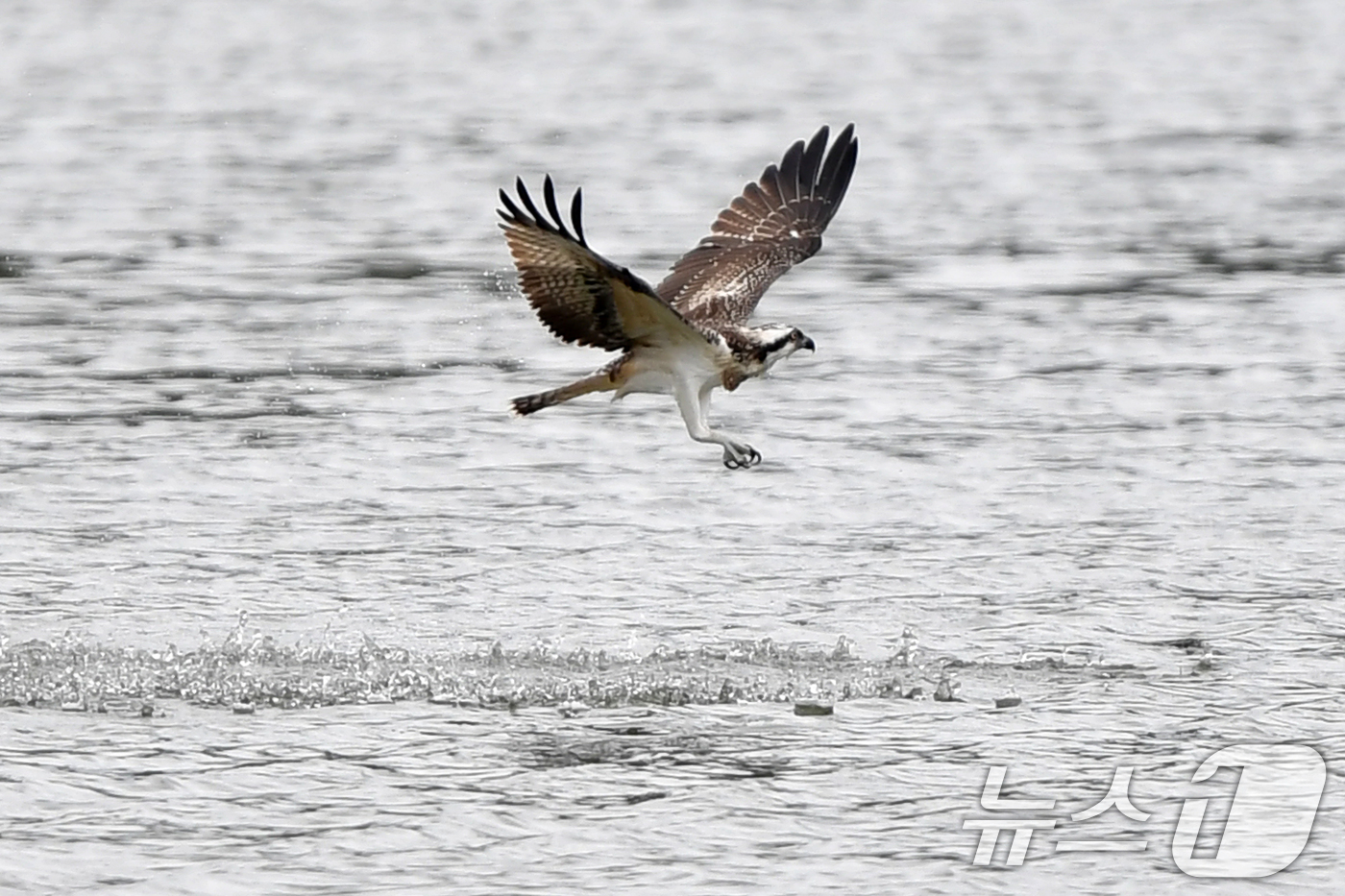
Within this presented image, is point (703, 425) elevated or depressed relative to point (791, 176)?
depressed

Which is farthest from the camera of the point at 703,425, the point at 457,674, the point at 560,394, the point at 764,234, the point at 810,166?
the point at 810,166

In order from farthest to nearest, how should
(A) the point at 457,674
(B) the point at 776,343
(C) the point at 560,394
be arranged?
(B) the point at 776,343 < (C) the point at 560,394 < (A) the point at 457,674

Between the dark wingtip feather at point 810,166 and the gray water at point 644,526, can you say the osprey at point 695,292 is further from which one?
the gray water at point 644,526

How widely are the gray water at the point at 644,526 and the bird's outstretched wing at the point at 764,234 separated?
1.09 metres

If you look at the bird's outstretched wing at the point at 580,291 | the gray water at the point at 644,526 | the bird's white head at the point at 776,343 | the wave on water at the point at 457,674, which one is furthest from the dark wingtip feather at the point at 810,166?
the wave on water at the point at 457,674

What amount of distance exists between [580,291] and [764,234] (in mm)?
2296

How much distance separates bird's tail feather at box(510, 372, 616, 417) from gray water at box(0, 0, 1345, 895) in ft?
2.70

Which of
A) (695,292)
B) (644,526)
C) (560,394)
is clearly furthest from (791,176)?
(560,394)

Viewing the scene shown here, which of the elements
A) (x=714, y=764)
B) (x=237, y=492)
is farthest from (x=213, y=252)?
(x=714, y=764)

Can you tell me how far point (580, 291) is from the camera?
9.20 meters

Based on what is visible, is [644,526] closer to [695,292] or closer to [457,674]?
[695,292]

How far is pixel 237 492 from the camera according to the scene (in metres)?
11.7

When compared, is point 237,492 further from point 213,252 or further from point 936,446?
point 213,252

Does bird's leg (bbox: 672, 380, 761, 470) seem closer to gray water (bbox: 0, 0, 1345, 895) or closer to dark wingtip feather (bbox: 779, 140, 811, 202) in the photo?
gray water (bbox: 0, 0, 1345, 895)
